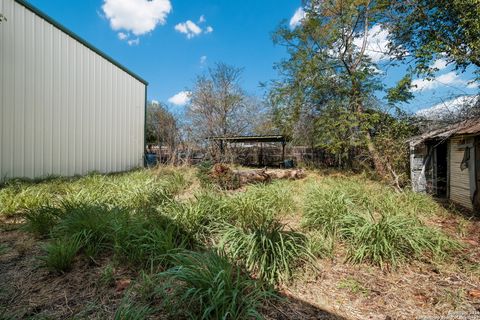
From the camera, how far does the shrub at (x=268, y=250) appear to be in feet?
7.02

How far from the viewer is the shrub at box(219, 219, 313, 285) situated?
2141 mm

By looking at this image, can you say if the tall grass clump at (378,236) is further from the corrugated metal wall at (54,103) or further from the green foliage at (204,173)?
the corrugated metal wall at (54,103)

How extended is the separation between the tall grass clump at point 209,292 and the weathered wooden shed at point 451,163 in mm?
5072

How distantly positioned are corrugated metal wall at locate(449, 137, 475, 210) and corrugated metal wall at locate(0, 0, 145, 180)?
31.6ft

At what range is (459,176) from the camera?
17.5ft

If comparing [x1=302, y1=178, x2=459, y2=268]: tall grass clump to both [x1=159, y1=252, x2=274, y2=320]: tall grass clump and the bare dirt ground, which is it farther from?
[x1=159, y1=252, x2=274, y2=320]: tall grass clump

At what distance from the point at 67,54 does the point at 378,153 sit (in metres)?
9.64

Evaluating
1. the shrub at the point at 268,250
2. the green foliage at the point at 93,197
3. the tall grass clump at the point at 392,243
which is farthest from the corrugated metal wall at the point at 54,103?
the tall grass clump at the point at 392,243

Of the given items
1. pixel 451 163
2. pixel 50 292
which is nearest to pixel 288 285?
pixel 50 292

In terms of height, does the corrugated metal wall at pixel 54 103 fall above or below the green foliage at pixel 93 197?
above

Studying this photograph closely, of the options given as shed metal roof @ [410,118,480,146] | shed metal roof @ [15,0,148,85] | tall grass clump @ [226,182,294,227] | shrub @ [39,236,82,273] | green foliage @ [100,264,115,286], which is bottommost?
green foliage @ [100,264,115,286]

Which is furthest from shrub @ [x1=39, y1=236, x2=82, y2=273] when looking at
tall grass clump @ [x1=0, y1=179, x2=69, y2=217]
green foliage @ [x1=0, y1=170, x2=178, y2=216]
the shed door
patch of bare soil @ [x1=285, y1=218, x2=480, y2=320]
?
the shed door

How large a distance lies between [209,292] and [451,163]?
Answer: 21.3 feet

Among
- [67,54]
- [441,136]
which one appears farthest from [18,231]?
[441,136]
